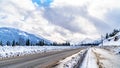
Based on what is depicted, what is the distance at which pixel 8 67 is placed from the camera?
15938 millimetres

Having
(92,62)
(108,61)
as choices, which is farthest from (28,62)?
(108,61)

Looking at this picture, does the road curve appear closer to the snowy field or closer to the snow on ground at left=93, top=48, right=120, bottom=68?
the snowy field

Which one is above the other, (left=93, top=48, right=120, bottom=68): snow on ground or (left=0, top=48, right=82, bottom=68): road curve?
(left=0, top=48, right=82, bottom=68): road curve

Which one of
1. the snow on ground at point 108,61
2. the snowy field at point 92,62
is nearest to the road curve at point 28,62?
the snowy field at point 92,62

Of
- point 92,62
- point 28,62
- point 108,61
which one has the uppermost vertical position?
point 28,62

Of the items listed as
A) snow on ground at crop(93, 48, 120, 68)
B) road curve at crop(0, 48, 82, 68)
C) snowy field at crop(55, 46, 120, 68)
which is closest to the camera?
road curve at crop(0, 48, 82, 68)

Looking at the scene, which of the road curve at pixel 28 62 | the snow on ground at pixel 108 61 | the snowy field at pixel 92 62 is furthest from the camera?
the snow on ground at pixel 108 61

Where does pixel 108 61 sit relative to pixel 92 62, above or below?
below

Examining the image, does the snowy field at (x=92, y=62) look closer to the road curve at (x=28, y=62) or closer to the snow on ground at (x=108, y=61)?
the snow on ground at (x=108, y=61)

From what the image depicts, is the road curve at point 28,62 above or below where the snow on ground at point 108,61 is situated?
above

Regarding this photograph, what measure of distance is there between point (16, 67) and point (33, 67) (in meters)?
1.37

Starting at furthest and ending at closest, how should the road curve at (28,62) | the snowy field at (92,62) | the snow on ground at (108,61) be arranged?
1. the snow on ground at (108,61)
2. the snowy field at (92,62)
3. the road curve at (28,62)

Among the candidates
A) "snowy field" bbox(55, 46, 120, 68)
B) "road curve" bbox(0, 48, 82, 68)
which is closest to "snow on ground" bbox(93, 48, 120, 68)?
"snowy field" bbox(55, 46, 120, 68)

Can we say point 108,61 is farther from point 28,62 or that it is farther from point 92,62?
point 28,62
